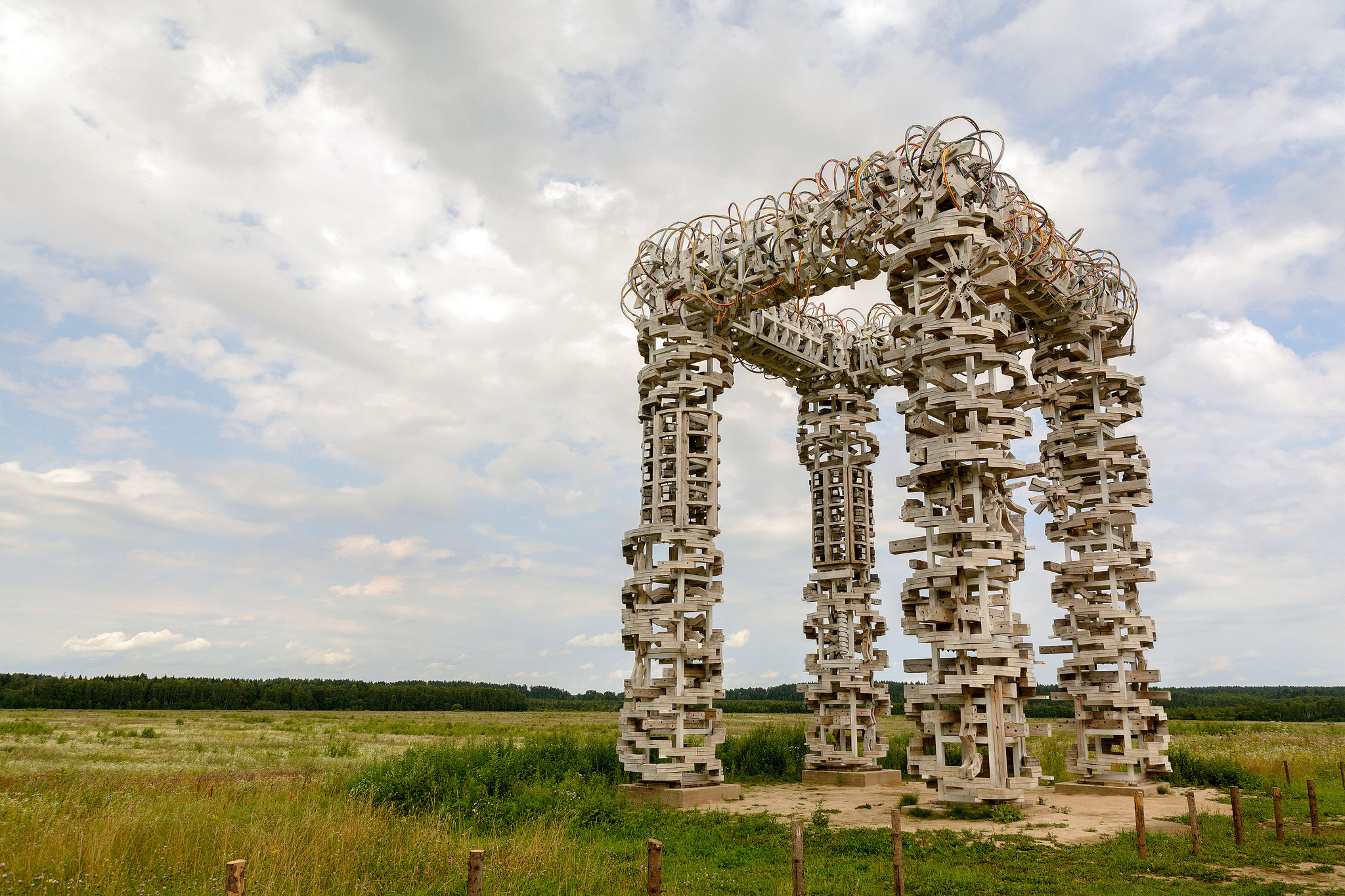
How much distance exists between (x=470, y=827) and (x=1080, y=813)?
30.3ft

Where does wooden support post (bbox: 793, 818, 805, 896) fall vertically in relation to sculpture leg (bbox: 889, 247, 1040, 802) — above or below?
below

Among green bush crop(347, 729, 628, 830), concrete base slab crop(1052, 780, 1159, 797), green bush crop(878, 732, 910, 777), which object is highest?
green bush crop(347, 729, 628, 830)

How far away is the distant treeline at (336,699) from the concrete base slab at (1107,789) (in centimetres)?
5367

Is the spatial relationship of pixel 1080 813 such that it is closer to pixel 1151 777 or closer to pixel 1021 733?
pixel 1021 733

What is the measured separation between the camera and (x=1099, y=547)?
1627cm

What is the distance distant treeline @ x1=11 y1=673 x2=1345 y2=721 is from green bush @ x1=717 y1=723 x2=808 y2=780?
5022cm

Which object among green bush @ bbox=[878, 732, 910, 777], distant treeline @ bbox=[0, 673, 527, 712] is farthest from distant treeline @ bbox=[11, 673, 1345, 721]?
green bush @ bbox=[878, 732, 910, 777]

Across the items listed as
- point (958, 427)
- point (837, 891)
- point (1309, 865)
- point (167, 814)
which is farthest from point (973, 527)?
point (167, 814)

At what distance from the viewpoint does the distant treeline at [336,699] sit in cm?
7162

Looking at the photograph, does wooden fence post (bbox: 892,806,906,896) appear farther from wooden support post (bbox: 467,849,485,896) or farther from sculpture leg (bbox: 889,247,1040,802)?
sculpture leg (bbox: 889,247,1040,802)

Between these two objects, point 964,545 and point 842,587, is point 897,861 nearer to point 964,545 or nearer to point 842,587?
point 964,545

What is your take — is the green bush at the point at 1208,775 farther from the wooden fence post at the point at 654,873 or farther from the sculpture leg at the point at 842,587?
the wooden fence post at the point at 654,873

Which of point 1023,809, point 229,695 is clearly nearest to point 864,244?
point 1023,809

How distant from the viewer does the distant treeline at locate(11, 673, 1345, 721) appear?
235 ft
